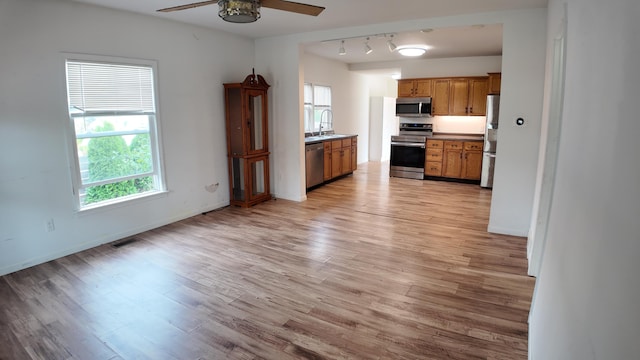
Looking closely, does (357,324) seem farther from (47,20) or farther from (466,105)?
(466,105)

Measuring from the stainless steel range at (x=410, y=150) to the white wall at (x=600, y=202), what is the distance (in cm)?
615

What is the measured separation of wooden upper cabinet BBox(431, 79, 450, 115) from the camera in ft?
25.1

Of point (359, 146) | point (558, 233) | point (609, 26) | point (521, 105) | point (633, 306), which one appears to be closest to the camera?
point (633, 306)

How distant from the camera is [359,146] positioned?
389 inches

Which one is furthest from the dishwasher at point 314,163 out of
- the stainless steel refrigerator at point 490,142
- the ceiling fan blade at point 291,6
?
the ceiling fan blade at point 291,6

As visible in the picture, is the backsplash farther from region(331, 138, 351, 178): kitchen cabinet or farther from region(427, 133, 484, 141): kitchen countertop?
region(331, 138, 351, 178): kitchen cabinet

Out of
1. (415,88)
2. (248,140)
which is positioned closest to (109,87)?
(248,140)

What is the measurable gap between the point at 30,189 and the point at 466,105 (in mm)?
7146

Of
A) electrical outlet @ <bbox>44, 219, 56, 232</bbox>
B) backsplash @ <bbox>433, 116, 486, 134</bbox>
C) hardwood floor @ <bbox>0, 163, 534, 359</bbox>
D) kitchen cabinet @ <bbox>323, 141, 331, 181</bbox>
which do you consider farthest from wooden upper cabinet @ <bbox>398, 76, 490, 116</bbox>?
electrical outlet @ <bbox>44, 219, 56, 232</bbox>

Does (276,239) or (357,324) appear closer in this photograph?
(357,324)

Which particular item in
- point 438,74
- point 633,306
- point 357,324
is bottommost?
point 357,324

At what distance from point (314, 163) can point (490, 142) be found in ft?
11.0

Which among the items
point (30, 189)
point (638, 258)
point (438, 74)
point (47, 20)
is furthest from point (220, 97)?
point (638, 258)

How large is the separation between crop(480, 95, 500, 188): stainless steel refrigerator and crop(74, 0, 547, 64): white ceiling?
39.4 inches
